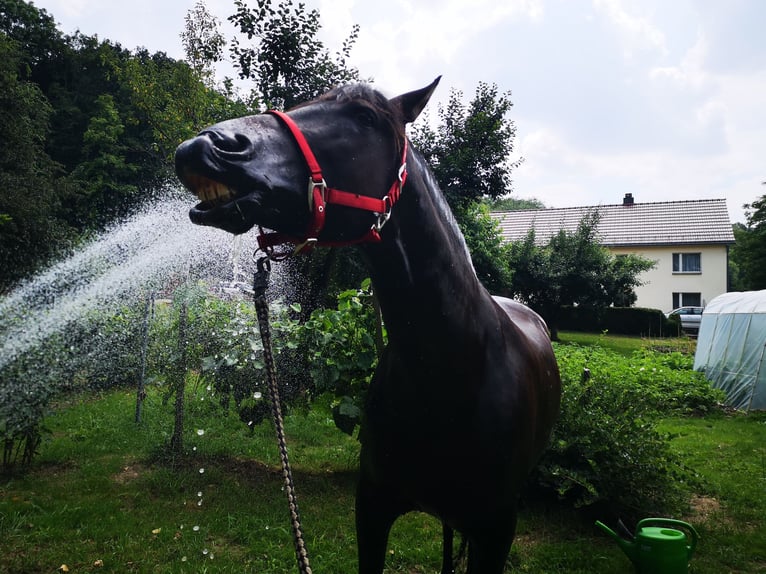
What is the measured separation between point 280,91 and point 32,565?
604 cm

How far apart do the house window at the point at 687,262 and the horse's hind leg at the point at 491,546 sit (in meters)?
34.2

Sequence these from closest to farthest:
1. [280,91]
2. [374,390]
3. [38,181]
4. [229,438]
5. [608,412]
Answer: [374,390] < [608,412] < [229,438] < [280,91] < [38,181]

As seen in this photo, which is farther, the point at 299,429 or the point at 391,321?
the point at 299,429

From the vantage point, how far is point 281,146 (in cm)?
122

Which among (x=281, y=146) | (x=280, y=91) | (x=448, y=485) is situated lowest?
(x=448, y=485)

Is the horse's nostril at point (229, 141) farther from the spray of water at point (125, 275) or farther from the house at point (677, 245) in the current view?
the house at point (677, 245)

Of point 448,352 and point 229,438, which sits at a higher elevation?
point 448,352

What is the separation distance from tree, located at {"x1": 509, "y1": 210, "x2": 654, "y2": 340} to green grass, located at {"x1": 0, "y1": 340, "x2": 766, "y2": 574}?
1351 centimetres

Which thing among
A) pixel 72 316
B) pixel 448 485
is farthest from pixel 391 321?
pixel 72 316

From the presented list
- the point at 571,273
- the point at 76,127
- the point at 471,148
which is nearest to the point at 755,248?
the point at 571,273

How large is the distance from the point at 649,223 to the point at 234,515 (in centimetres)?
3472

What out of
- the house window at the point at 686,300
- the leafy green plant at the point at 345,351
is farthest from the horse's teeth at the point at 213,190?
the house window at the point at 686,300

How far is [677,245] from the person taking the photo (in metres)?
31.0

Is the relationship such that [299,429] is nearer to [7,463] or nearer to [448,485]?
[7,463]
